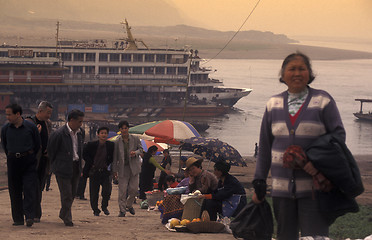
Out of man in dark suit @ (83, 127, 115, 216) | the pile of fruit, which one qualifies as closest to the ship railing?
man in dark suit @ (83, 127, 115, 216)

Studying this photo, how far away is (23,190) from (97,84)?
53.9 m

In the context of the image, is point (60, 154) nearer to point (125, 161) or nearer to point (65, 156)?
point (65, 156)

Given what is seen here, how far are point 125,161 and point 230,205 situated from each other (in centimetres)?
181

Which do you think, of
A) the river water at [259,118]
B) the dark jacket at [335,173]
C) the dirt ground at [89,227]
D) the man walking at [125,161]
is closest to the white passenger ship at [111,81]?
the river water at [259,118]

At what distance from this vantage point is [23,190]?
7.58m

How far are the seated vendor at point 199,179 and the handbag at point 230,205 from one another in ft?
0.80

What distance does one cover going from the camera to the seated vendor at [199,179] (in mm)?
8797

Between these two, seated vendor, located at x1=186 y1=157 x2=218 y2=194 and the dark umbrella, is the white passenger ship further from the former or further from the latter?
seated vendor, located at x1=186 y1=157 x2=218 y2=194

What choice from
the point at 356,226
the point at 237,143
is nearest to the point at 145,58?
the point at 237,143

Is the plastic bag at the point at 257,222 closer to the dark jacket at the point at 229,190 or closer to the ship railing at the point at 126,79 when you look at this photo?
the dark jacket at the point at 229,190

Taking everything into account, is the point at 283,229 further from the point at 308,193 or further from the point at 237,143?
the point at 237,143

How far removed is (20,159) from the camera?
7.38 m

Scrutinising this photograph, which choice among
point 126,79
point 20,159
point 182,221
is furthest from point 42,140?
point 126,79

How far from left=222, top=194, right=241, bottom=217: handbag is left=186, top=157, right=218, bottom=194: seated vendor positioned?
0.80ft
